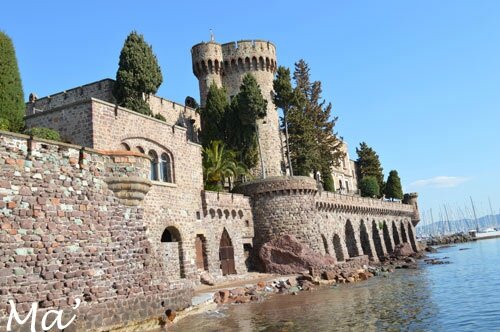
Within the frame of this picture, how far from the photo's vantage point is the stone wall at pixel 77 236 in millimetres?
12883

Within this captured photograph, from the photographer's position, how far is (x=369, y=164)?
7475cm

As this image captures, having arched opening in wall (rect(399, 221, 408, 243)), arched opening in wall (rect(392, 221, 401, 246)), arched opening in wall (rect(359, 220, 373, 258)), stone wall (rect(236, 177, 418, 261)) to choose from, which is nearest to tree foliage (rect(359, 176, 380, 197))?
stone wall (rect(236, 177, 418, 261))

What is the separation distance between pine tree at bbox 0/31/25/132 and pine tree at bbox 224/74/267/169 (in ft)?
60.3

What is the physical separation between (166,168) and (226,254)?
315 inches

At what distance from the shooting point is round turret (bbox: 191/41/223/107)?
46.2 m

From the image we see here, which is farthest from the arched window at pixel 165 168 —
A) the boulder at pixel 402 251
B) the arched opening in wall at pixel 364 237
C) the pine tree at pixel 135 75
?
the boulder at pixel 402 251

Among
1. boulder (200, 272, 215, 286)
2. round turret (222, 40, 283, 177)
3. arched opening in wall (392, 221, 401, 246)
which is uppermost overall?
round turret (222, 40, 283, 177)

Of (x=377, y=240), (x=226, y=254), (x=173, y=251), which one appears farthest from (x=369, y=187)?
(x=173, y=251)

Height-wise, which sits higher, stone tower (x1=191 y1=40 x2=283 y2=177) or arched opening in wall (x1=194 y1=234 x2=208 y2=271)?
stone tower (x1=191 y1=40 x2=283 y2=177)

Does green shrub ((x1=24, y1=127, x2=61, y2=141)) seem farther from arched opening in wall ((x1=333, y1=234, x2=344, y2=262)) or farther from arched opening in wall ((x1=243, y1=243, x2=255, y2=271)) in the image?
arched opening in wall ((x1=333, y1=234, x2=344, y2=262))

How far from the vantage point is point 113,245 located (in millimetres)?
15562

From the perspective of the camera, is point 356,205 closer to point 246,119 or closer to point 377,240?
point 377,240

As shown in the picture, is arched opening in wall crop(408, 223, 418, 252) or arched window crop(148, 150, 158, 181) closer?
arched window crop(148, 150, 158, 181)

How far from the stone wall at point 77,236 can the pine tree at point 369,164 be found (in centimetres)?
6013
